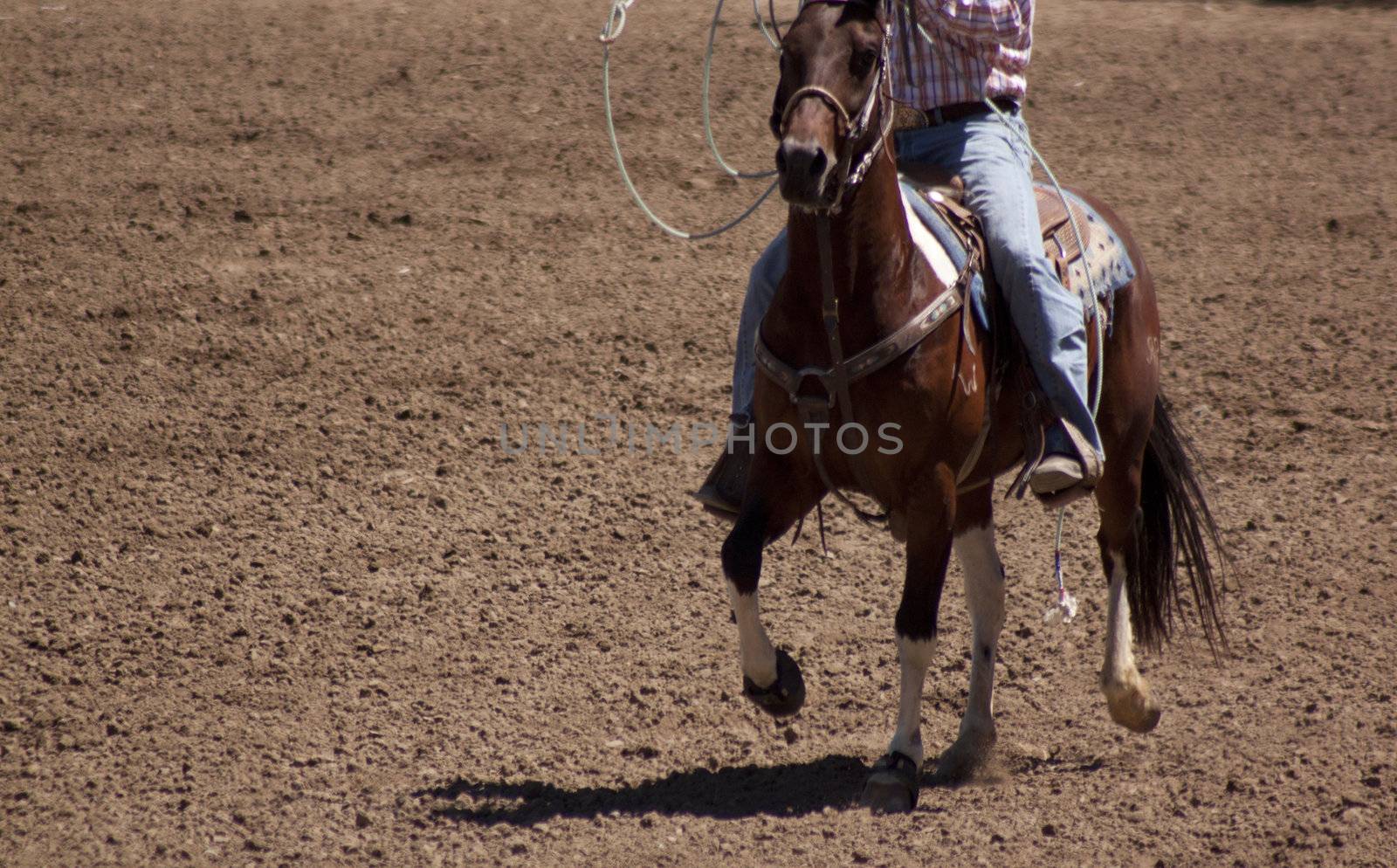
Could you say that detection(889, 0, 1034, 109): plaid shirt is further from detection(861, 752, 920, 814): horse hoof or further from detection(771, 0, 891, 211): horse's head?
detection(861, 752, 920, 814): horse hoof

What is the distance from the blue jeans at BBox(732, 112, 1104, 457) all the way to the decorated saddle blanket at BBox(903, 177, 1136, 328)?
3.7 inches

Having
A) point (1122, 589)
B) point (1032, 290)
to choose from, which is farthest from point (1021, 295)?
point (1122, 589)

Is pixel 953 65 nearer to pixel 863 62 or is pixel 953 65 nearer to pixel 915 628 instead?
pixel 863 62

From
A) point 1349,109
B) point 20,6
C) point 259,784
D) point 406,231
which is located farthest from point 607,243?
point 1349,109

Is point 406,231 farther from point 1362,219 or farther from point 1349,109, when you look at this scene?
point 1349,109

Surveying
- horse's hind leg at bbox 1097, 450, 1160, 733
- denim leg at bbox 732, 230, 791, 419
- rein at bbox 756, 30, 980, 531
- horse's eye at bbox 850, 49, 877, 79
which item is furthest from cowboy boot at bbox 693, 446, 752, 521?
horse's hind leg at bbox 1097, 450, 1160, 733

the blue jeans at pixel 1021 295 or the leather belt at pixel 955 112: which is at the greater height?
the leather belt at pixel 955 112

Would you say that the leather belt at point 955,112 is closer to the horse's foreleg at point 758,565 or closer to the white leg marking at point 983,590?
the horse's foreleg at point 758,565

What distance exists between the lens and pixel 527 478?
257 inches

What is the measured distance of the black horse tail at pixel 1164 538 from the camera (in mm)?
5281

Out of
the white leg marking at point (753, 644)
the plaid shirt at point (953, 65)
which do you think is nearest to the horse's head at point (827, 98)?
the plaid shirt at point (953, 65)

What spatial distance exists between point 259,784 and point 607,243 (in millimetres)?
4547

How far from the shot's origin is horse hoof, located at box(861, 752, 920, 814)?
4352 millimetres

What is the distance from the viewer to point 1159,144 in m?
9.94
